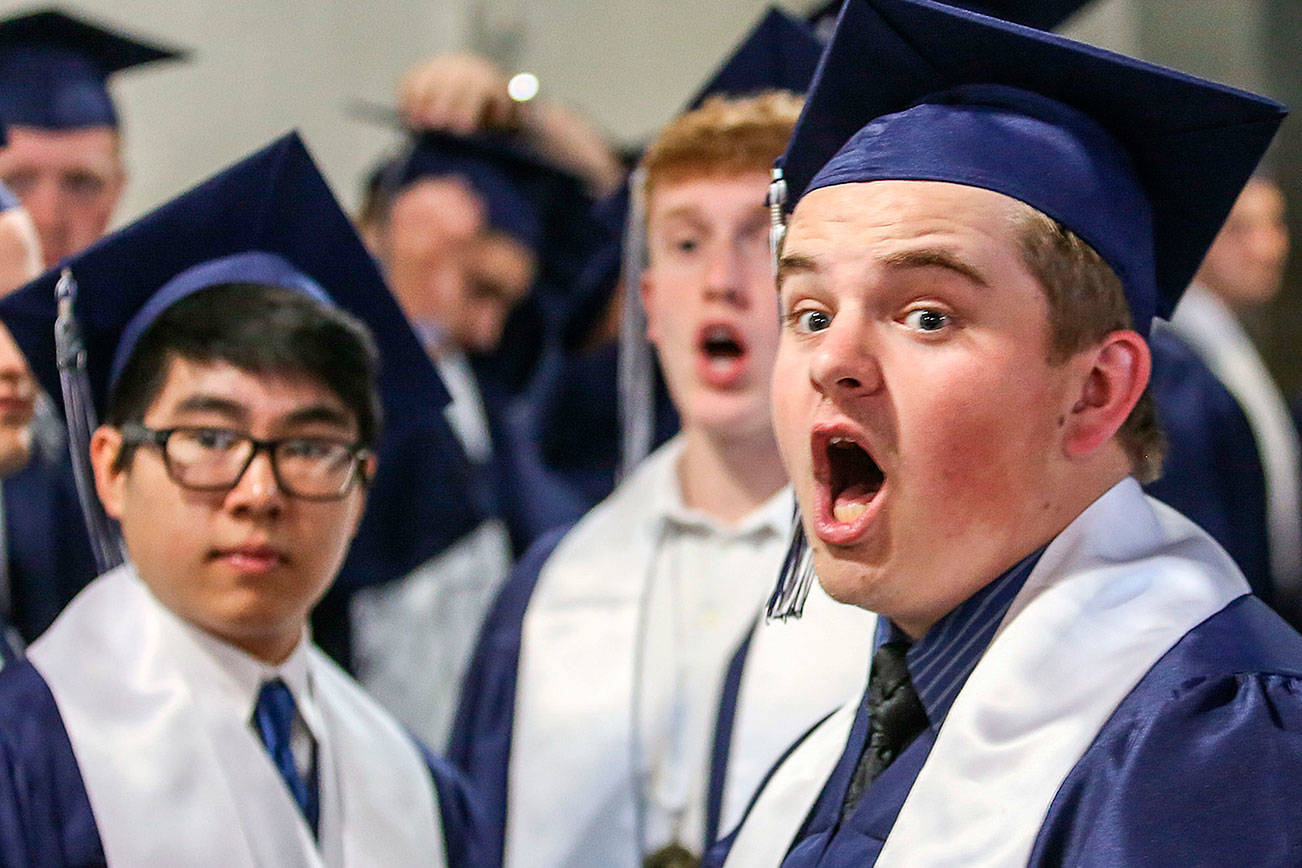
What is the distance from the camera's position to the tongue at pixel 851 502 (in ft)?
4.95

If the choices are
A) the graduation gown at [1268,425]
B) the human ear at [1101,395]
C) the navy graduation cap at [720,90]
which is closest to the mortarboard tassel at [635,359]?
the navy graduation cap at [720,90]

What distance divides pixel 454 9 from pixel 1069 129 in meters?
5.53

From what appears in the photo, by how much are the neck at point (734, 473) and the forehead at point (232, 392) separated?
0.75 metres

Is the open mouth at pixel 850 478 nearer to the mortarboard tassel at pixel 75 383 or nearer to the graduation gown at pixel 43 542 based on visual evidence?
the mortarboard tassel at pixel 75 383

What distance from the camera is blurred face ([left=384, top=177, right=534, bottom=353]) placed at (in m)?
4.42

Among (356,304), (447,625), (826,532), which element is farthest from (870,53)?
(447,625)

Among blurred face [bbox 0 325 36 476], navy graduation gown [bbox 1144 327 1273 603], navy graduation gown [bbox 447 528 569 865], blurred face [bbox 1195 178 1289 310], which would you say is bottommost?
blurred face [bbox 1195 178 1289 310]

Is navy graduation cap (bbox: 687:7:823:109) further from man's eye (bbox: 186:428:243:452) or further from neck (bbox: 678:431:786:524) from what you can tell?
man's eye (bbox: 186:428:243:452)

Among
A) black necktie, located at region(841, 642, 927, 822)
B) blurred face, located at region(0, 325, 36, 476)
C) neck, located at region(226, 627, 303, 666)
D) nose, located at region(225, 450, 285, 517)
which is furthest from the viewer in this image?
blurred face, located at region(0, 325, 36, 476)

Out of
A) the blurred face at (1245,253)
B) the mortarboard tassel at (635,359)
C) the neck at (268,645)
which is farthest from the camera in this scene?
the blurred face at (1245,253)

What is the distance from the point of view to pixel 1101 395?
1.50 metres

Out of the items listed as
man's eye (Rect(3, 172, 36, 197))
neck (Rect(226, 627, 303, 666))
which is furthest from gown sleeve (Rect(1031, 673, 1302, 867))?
man's eye (Rect(3, 172, 36, 197))

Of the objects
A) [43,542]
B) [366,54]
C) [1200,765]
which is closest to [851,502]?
[1200,765]

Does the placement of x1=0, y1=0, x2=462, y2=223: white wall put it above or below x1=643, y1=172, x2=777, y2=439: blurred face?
above
